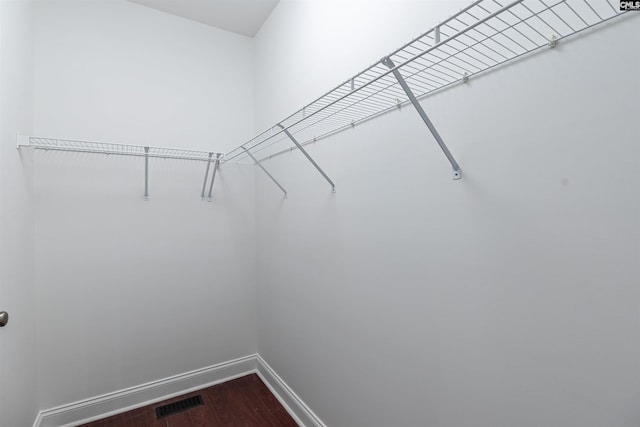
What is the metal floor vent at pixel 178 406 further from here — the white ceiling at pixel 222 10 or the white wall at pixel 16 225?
the white ceiling at pixel 222 10

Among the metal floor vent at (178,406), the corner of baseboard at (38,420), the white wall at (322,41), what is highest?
the white wall at (322,41)

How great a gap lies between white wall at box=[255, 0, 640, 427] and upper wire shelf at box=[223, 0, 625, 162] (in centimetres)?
4

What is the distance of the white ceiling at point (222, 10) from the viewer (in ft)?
6.86

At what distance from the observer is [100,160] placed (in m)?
1.98

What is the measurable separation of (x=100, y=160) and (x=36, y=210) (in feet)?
1.49

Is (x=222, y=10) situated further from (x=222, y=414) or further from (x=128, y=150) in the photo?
(x=222, y=414)

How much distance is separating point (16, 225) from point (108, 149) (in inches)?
27.6

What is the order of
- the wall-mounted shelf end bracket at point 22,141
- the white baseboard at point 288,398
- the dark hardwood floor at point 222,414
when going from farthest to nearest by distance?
the dark hardwood floor at point 222,414
the white baseboard at point 288,398
the wall-mounted shelf end bracket at point 22,141

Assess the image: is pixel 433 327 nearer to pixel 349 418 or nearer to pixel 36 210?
pixel 349 418

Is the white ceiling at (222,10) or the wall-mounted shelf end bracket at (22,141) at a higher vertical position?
the white ceiling at (222,10)

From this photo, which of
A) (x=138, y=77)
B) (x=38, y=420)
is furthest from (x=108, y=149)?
(x=38, y=420)

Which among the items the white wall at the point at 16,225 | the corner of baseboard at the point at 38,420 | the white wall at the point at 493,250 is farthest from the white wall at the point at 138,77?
the corner of baseboard at the point at 38,420

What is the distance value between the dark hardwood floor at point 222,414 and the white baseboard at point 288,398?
0.12ft

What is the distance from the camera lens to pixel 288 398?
2.03 m
